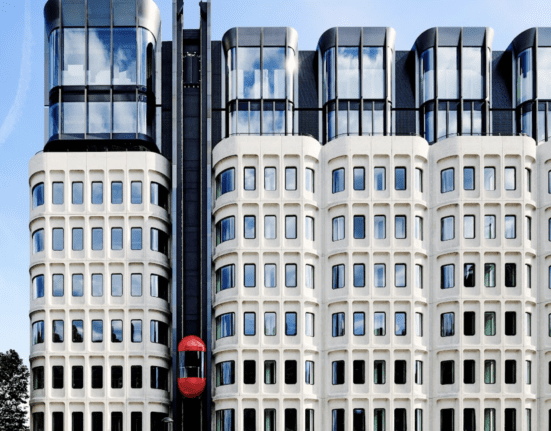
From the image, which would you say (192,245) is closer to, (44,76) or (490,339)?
(44,76)

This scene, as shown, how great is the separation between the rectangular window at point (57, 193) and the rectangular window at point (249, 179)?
15344 mm

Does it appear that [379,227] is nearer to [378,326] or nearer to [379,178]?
Answer: [379,178]

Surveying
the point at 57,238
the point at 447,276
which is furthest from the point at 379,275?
the point at 57,238

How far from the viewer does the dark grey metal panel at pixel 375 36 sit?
72.8m

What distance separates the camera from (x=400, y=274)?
67.5 metres

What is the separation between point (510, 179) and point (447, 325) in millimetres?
12997

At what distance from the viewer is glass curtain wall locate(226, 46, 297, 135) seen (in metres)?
72.0

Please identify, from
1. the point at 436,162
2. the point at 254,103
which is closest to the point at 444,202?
the point at 436,162

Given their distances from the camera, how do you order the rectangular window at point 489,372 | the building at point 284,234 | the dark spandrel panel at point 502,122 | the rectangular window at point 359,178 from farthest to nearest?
1. the dark spandrel panel at point 502,122
2. the rectangular window at point 359,178
3. the building at point 284,234
4. the rectangular window at point 489,372

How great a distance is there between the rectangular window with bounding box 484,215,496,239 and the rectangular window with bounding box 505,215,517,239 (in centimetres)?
107

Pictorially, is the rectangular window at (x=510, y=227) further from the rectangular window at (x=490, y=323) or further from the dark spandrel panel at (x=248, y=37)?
the dark spandrel panel at (x=248, y=37)

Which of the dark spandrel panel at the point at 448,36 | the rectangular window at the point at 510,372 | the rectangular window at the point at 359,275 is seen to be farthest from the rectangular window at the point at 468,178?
the rectangular window at the point at 510,372

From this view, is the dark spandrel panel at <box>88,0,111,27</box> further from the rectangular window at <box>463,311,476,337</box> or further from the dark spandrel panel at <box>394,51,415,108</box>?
the rectangular window at <box>463,311,476,337</box>

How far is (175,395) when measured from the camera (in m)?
67.1
